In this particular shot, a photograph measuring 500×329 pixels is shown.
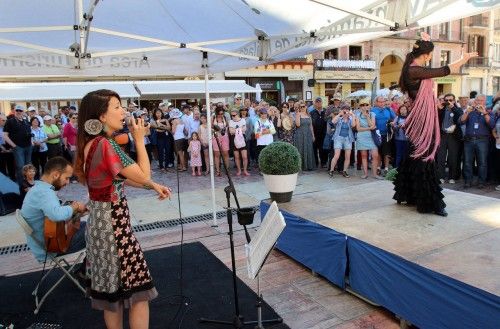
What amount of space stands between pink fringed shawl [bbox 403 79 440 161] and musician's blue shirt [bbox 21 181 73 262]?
316 cm

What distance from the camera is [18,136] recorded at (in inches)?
327

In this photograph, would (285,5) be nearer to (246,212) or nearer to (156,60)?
(156,60)

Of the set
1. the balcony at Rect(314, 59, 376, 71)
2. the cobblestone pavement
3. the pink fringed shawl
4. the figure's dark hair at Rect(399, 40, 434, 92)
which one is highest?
the balcony at Rect(314, 59, 376, 71)

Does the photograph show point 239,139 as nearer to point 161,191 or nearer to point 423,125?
point 423,125

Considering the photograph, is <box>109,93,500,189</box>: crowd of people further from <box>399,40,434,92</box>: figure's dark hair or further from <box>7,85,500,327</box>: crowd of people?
<box>399,40,434,92</box>: figure's dark hair

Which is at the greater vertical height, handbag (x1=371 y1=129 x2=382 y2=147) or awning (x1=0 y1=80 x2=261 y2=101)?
awning (x1=0 y1=80 x2=261 y2=101)

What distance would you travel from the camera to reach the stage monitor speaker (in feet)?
21.7

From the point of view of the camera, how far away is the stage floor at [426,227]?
2.74 metres

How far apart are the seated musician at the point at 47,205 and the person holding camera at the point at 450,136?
6.76 meters

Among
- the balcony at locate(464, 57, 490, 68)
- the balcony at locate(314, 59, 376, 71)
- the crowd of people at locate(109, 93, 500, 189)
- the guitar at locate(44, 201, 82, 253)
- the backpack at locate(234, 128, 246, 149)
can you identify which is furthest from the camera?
the balcony at locate(464, 57, 490, 68)

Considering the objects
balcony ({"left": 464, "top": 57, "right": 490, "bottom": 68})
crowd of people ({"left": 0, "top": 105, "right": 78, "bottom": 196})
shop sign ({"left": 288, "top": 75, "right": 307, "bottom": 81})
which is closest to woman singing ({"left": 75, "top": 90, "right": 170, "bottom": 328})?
crowd of people ({"left": 0, "top": 105, "right": 78, "bottom": 196})

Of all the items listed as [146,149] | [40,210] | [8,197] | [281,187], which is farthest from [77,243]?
[8,197]

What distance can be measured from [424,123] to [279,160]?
1890mm

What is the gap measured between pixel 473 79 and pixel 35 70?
3668 centimetres
